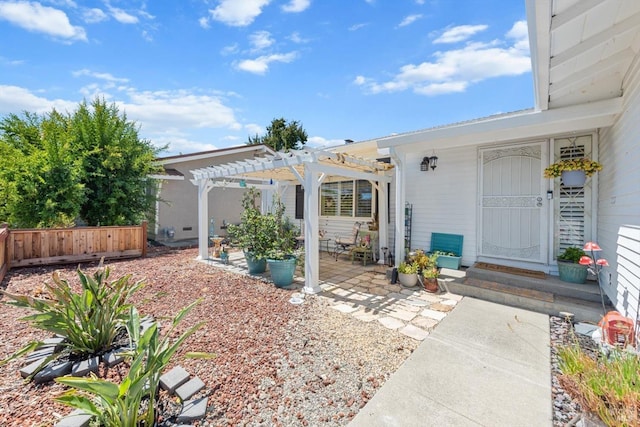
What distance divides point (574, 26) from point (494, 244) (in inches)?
173

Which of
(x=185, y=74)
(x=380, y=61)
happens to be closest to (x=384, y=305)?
(x=380, y=61)

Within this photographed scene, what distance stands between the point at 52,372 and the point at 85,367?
0.26m

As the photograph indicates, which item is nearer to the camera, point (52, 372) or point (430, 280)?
point (52, 372)

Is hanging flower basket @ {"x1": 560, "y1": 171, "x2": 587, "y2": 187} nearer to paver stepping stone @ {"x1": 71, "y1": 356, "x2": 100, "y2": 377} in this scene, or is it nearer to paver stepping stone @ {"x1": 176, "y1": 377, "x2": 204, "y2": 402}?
paver stepping stone @ {"x1": 176, "y1": 377, "x2": 204, "y2": 402}

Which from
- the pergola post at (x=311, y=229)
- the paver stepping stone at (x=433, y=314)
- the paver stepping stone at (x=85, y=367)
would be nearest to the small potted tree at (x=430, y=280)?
the paver stepping stone at (x=433, y=314)

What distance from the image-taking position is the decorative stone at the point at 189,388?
2197mm

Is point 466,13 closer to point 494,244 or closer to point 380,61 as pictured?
point 380,61

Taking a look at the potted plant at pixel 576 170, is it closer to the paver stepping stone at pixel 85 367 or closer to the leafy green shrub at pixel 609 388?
→ the leafy green shrub at pixel 609 388

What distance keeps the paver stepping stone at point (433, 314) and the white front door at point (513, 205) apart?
102 inches

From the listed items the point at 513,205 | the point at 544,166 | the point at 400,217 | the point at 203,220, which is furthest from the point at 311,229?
the point at 544,166

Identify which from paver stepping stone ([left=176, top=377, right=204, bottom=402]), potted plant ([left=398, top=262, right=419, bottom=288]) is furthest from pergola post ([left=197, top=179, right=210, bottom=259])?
paver stepping stone ([left=176, top=377, right=204, bottom=402])

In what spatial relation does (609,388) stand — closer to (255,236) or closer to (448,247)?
(448,247)

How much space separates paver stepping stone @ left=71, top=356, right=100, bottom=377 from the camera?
2.45 metres

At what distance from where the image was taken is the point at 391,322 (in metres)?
3.81
